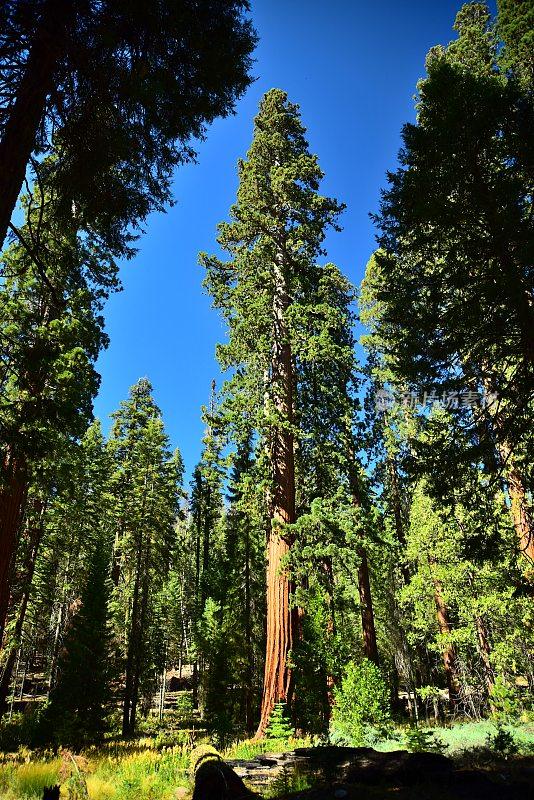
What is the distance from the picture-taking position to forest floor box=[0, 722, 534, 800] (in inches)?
168

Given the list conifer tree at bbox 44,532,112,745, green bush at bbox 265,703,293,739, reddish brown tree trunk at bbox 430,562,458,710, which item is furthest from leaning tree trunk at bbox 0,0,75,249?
reddish brown tree trunk at bbox 430,562,458,710

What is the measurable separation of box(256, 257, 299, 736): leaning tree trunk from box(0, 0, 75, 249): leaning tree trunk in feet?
23.1

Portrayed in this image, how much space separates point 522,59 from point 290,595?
49.1 ft

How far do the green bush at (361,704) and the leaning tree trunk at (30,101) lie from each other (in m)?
10.6

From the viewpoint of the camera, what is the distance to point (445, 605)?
19.4 m

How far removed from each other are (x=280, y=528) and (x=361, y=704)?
4190 millimetres

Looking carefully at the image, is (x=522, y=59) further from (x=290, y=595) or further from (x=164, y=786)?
(x=164, y=786)

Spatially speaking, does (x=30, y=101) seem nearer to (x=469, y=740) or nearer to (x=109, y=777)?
(x=109, y=777)

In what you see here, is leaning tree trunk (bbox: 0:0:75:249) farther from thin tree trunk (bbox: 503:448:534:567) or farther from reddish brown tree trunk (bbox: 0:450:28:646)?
thin tree trunk (bbox: 503:448:534:567)

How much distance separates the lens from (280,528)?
33.1 ft

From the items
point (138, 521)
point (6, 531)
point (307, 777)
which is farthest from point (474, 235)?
point (138, 521)

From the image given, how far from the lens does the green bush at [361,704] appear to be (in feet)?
30.3

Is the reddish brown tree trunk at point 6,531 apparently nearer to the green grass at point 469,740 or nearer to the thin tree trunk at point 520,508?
the green grass at point 469,740

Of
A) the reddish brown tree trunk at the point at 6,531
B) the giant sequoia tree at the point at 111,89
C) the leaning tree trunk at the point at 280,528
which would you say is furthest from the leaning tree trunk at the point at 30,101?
the leaning tree trunk at the point at 280,528
